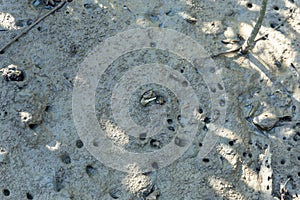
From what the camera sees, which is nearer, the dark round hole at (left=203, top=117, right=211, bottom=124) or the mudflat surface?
the mudflat surface

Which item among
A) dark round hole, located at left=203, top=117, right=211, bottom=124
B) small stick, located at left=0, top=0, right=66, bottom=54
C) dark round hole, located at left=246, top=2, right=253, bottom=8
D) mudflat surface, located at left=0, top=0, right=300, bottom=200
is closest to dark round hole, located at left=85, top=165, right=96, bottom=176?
mudflat surface, located at left=0, top=0, right=300, bottom=200

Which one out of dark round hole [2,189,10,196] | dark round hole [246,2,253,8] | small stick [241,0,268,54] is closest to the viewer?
dark round hole [2,189,10,196]

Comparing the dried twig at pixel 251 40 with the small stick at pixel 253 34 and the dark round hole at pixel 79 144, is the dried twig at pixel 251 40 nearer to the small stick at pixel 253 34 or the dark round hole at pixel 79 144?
the small stick at pixel 253 34

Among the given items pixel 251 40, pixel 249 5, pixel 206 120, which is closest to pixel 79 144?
pixel 206 120

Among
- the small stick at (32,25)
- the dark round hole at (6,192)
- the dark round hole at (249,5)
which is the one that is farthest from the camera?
the dark round hole at (249,5)

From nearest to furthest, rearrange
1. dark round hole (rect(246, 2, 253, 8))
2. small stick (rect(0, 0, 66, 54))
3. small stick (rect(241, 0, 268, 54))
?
small stick (rect(241, 0, 268, 54))
small stick (rect(0, 0, 66, 54))
dark round hole (rect(246, 2, 253, 8))

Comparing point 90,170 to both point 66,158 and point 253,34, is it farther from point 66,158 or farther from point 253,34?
point 253,34

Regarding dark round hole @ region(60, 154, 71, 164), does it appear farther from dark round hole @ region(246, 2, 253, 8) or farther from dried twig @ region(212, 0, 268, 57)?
dark round hole @ region(246, 2, 253, 8)

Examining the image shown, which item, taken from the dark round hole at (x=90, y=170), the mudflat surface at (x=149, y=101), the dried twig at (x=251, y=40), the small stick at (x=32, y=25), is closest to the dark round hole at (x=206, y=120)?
the mudflat surface at (x=149, y=101)
